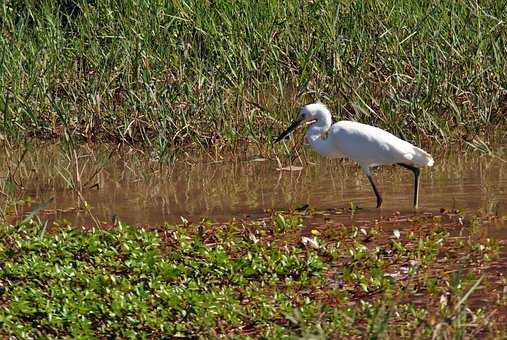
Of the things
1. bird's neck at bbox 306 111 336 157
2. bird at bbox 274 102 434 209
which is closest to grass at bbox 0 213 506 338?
bird at bbox 274 102 434 209

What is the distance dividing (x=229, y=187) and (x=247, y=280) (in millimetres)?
2998

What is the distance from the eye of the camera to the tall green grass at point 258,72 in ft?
32.2

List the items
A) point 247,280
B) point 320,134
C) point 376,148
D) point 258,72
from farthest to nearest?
point 258,72 → point 320,134 → point 376,148 → point 247,280

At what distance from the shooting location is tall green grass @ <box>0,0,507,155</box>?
9812mm

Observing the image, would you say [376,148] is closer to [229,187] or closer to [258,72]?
[229,187]

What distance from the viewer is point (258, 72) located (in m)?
10.2

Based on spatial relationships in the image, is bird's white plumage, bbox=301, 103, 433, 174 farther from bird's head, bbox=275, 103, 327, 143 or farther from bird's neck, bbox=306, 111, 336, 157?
bird's head, bbox=275, 103, 327, 143

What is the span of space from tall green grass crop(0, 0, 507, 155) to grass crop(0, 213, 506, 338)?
88.8 inches

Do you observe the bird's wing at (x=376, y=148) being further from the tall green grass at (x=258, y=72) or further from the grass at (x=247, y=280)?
the tall green grass at (x=258, y=72)

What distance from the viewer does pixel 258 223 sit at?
7719mm

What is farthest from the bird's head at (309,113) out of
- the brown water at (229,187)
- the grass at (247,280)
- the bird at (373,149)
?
the grass at (247,280)

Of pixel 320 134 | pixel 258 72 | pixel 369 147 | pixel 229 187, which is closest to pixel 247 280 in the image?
pixel 369 147

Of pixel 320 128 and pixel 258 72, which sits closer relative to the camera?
pixel 320 128

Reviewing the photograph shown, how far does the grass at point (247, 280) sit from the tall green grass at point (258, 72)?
2.25m
